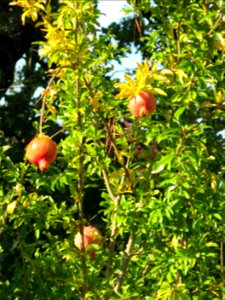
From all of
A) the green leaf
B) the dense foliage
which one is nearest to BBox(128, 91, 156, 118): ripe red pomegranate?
the dense foliage

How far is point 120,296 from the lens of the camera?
2.66 m

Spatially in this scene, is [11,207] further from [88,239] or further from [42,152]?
[42,152]

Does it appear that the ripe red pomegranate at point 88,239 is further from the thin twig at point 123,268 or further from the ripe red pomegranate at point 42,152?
the ripe red pomegranate at point 42,152

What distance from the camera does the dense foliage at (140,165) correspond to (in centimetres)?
251

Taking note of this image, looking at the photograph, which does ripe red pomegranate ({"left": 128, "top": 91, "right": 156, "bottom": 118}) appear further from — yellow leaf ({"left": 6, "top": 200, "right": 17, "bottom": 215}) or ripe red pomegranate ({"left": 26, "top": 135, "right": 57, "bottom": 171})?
yellow leaf ({"left": 6, "top": 200, "right": 17, "bottom": 215})

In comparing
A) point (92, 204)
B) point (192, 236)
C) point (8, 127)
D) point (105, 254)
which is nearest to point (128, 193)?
point (105, 254)

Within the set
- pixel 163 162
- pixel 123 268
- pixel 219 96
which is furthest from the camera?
pixel 123 268

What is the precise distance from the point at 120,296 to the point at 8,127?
184 inches

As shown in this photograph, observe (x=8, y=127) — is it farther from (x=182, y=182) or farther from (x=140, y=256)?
(x=182, y=182)

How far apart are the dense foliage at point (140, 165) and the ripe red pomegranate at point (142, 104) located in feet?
0.09

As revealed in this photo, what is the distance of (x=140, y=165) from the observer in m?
2.81

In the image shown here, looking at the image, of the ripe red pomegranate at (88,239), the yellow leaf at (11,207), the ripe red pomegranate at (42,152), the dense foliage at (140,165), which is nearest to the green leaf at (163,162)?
the dense foliage at (140,165)

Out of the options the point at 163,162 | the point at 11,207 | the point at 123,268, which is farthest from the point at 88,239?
the point at 163,162

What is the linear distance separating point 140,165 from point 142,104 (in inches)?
20.6
